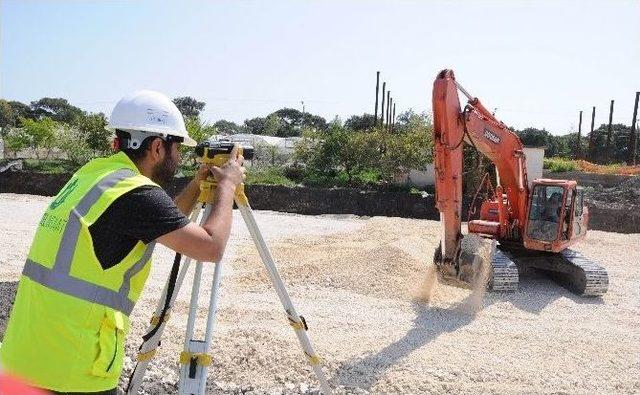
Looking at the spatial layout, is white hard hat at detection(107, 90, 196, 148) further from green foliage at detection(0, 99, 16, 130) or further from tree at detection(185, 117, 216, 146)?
green foliage at detection(0, 99, 16, 130)

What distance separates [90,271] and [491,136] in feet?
21.9

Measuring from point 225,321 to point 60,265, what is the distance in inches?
178

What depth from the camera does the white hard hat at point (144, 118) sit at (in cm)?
206

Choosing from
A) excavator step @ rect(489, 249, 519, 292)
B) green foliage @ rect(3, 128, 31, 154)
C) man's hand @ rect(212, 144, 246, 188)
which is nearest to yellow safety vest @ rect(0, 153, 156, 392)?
man's hand @ rect(212, 144, 246, 188)

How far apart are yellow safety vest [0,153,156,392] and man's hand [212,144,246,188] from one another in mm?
355

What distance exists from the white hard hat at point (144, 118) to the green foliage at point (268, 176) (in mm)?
20643

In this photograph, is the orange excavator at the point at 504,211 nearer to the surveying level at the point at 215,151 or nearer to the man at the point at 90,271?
the surveying level at the point at 215,151

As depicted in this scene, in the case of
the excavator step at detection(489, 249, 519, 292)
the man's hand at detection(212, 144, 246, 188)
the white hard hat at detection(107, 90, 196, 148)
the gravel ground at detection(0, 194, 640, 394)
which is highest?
the white hard hat at detection(107, 90, 196, 148)

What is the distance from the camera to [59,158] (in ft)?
95.1

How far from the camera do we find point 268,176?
981 inches

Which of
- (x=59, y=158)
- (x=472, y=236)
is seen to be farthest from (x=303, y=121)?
(x=472, y=236)

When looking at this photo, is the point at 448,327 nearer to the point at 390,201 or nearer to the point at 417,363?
the point at 417,363

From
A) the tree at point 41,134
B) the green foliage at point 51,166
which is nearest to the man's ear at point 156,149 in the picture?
the green foliage at point 51,166

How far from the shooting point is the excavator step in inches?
312
